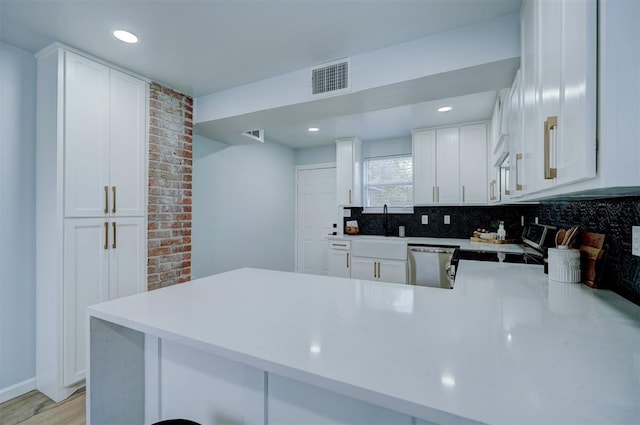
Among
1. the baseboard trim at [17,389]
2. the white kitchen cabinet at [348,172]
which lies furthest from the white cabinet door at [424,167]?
the baseboard trim at [17,389]

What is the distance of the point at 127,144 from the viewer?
2402mm

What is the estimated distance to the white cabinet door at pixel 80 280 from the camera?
6.66 feet

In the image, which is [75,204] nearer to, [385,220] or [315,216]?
[315,216]

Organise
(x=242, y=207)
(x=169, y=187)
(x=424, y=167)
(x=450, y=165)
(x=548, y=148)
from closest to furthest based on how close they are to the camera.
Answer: (x=548, y=148)
(x=169, y=187)
(x=450, y=165)
(x=424, y=167)
(x=242, y=207)

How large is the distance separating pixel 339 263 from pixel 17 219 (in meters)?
3.36

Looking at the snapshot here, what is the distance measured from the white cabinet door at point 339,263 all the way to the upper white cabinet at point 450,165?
1.27 metres

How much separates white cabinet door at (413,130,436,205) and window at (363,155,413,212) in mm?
405

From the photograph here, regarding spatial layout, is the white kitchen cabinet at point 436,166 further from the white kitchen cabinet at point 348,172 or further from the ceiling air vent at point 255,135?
the ceiling air vent at point 255,135

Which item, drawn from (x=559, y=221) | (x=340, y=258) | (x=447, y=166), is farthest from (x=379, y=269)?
(x=559, y=221)

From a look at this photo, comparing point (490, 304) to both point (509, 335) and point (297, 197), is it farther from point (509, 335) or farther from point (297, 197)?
point (297, 197)

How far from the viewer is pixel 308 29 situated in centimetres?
186

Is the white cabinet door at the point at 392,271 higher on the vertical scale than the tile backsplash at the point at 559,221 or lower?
lower

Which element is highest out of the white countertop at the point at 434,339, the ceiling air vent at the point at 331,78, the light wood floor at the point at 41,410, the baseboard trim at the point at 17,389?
the ceiling air vent at the point at 331,78

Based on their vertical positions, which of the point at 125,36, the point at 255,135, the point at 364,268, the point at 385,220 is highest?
the point at 125,36
